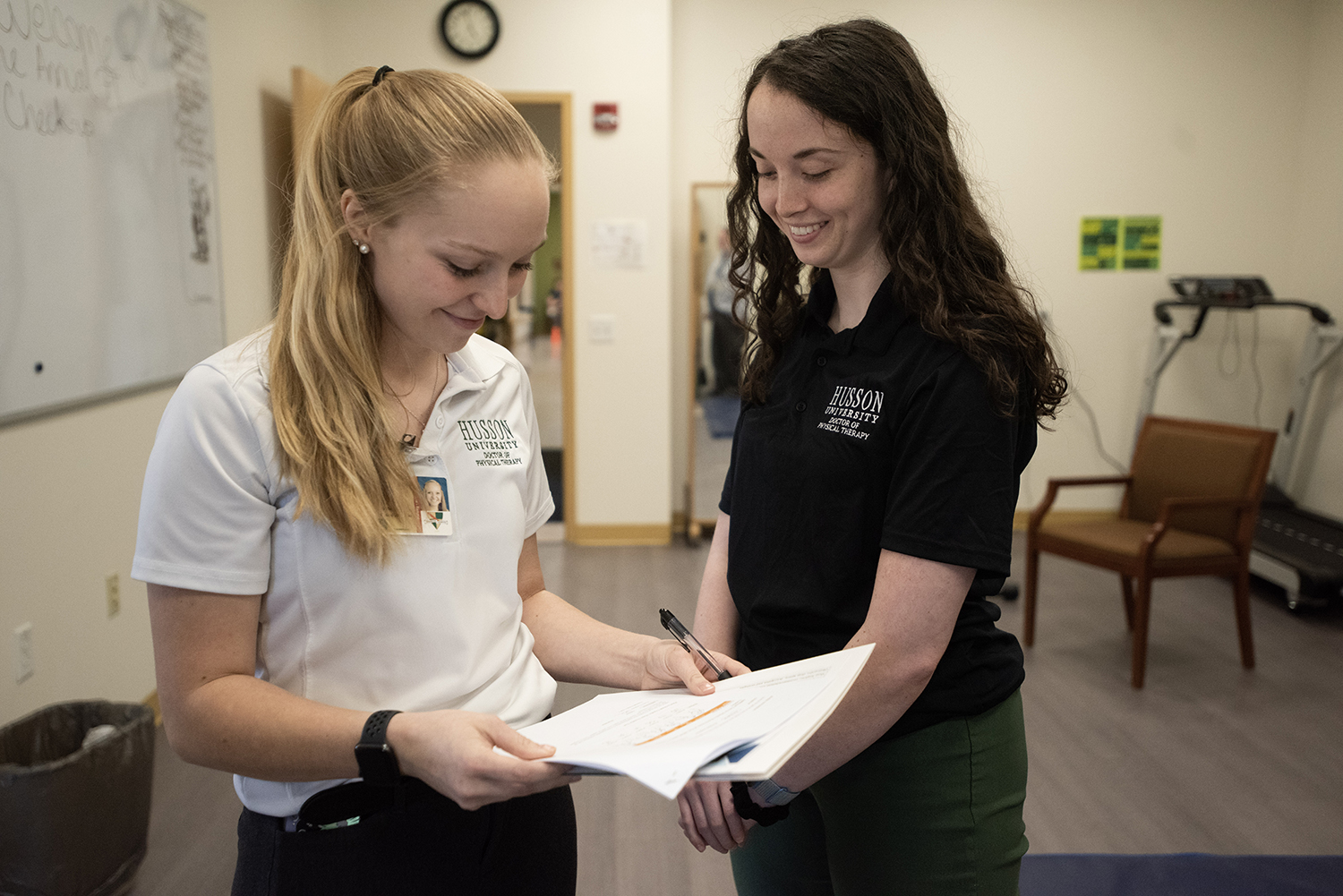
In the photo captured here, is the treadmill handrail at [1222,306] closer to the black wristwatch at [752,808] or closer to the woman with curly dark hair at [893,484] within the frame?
the woman with curly dark hair at [893,484]

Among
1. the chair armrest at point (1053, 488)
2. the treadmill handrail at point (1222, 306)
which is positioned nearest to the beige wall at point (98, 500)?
the chair armrest at point (1053, 488)

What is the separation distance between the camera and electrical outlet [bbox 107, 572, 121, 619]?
2.78 metres

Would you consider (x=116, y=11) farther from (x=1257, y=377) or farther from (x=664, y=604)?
(x=1257, y=377)

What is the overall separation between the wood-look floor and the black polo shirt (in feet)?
4.40

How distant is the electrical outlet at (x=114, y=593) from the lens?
2.78 m

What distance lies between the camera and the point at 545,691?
1074 millimetres

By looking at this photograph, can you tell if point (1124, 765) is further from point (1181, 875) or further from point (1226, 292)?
point (1226, 292)

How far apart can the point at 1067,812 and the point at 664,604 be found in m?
1.93

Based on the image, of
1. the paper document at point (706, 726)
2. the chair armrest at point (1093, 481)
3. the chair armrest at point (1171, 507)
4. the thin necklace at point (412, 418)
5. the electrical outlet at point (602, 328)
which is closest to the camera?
the paper document at point (706, 726)

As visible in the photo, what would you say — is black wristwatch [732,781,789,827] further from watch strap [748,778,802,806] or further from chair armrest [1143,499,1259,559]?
chair armrest [1143,499,1259,559]

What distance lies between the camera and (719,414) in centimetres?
518

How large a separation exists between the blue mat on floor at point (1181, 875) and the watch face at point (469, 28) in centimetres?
430

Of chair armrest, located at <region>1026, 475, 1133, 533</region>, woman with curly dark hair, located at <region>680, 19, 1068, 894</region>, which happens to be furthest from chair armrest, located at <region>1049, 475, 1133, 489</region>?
woman with curly dark hair, located at <region>680, 19, 1068, 894</region>

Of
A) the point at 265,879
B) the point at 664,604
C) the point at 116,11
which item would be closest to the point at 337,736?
the point at 265,879
